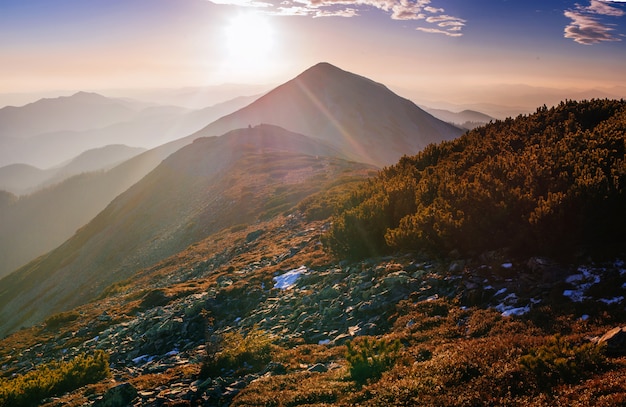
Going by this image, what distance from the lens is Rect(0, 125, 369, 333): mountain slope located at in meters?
54.4

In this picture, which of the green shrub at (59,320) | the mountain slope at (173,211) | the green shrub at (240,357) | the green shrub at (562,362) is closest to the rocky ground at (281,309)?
the green shrub at (59,320)

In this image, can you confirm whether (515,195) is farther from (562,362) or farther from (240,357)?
(240,357)

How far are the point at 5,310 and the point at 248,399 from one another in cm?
8193

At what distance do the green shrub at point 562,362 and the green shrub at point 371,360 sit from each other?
3.56m

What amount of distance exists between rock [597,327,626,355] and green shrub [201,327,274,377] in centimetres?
1009

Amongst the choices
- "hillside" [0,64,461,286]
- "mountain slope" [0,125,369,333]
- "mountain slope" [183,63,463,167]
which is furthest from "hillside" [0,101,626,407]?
"hillside" [0,64,461,286]

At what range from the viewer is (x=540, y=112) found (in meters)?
25.1

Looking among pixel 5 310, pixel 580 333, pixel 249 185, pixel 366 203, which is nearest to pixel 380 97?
pixel 249 185

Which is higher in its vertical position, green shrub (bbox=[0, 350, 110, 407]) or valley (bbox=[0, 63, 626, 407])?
valley (bbox=[0, 63, 626, 407])

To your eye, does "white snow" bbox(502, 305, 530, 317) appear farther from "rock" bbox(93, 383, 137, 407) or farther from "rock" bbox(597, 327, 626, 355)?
"rock" bbox(93, 383, 137, 407)

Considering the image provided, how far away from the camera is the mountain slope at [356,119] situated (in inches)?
6334

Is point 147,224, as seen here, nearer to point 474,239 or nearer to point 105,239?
point 105,239

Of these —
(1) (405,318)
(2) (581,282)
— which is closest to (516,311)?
(2) (581,282)

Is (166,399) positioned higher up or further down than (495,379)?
further down
